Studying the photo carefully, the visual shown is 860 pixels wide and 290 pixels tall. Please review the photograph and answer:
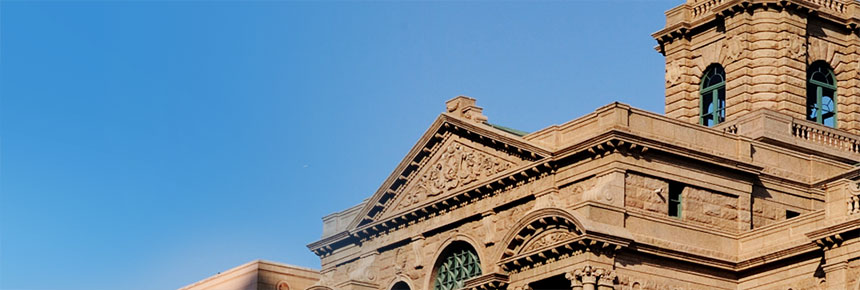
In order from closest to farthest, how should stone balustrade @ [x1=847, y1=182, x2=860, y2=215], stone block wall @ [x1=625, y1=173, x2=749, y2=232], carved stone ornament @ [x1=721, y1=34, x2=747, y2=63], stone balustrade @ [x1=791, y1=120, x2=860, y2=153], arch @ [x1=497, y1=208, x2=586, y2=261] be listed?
stone balustrade @ [x1=847, y1=182, x2=860, y2=215]
arch @ [x1=497, y1=208, x2=586, y2=261]
stone block wall @ [x1=625, y1=173, x2=749, y2=232]
stone balustrade @ [x1=791, y1=120, x2=860, y2=153]
carved stone ornament @ [x1=721, y1=34, x2=747, y2=63]

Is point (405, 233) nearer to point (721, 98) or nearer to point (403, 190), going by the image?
point (403, 190)

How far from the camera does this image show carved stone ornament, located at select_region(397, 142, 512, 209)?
63.9 m

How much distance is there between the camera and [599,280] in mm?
56344

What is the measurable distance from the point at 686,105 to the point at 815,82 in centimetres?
468

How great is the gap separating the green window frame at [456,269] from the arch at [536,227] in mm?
3730

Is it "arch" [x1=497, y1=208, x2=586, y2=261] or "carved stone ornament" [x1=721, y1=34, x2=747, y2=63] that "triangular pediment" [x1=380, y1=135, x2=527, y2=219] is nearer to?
"arch" [x1=497, y1=208, x2=586, y2=261]

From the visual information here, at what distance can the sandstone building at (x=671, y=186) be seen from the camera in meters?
57.0

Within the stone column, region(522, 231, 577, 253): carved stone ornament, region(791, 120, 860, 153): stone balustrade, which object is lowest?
the stone column

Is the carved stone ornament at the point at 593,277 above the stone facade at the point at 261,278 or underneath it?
underneath

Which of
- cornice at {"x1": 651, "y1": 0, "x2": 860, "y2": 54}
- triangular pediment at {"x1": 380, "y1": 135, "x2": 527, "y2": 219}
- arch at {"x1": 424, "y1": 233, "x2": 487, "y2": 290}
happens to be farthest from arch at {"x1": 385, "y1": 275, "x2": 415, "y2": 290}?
cornice at {"x1": 651, "y1": 0, "x2": 860, "y2": 54}

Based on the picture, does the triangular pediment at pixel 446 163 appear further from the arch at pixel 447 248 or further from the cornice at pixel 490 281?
the cornice at pixel 490 281

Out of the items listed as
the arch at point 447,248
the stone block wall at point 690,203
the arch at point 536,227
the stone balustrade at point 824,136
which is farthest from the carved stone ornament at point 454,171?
the stone balustrade at point 824,136

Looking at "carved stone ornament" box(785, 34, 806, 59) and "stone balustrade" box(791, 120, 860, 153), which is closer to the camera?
"stone balustrade" box(791, 120, 860, 153)

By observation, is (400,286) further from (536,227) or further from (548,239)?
(548,239)
